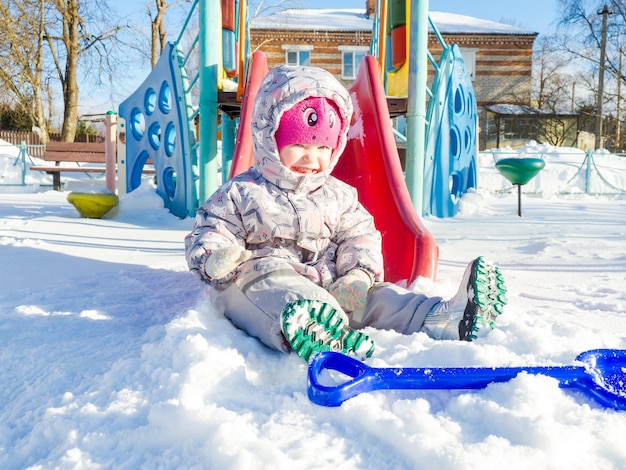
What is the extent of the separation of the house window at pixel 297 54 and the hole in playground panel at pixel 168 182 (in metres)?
16.2

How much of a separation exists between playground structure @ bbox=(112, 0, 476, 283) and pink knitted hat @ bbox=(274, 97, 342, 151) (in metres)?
0.67

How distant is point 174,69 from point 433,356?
4.51 meters

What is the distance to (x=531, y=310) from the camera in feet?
6.40

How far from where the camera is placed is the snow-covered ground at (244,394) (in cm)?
90

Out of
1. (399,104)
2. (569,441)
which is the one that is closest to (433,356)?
(569,441)

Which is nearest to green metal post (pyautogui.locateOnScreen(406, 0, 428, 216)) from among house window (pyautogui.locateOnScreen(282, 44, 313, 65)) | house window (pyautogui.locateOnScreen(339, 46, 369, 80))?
house window (pyautogui.locateOnScreen(339, 46, 369, 80))

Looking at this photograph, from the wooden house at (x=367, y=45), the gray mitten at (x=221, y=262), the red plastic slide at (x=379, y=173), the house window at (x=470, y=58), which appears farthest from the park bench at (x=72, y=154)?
the house window at (x=470, y=58)

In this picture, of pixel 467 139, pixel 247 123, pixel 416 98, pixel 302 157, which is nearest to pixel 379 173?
pixel 247 123

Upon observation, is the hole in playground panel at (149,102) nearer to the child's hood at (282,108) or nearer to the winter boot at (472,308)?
the child's hood at (282,108)

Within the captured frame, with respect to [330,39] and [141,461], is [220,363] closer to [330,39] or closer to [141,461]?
[141,461]

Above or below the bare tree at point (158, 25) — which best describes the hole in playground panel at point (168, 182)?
below

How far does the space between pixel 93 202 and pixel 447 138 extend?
349 cm

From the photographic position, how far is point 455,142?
566 centimetres

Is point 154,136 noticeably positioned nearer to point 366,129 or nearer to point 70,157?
point 366,129
